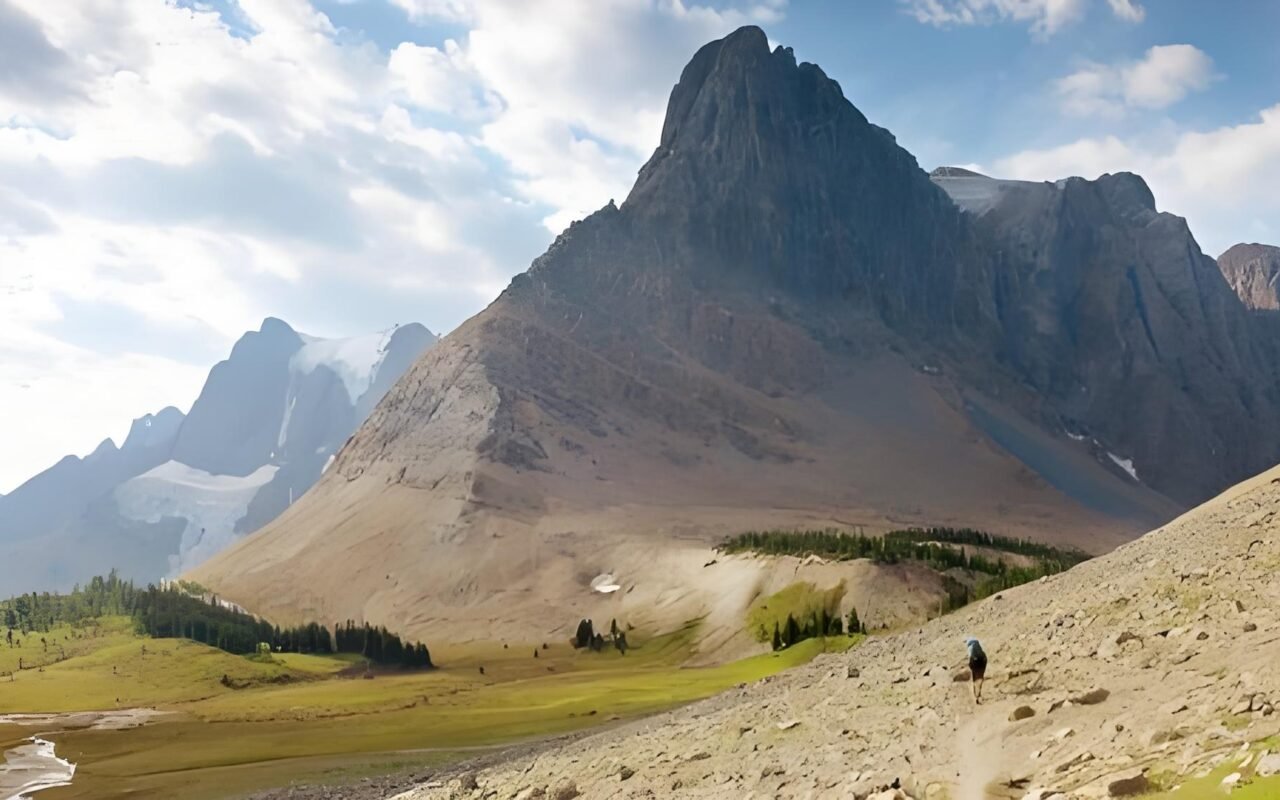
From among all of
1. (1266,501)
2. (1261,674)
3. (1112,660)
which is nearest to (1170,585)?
(1112,660)

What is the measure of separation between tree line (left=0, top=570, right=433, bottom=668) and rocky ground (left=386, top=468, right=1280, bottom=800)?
77.0 metres

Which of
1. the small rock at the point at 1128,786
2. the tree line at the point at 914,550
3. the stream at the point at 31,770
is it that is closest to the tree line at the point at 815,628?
the tree line at the point at 914,550

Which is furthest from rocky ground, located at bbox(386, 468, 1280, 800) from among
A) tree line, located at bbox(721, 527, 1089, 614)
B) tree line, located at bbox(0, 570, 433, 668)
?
tree line, located at bbox(0, 570, 433, 668)

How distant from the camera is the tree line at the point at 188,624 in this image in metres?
108

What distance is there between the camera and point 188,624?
10962 cm

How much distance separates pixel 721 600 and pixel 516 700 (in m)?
48.5

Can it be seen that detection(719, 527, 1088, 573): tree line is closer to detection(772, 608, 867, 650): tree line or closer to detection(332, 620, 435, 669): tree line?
detection(772, 608, 867, 650): tree line

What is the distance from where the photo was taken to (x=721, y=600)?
120750mm

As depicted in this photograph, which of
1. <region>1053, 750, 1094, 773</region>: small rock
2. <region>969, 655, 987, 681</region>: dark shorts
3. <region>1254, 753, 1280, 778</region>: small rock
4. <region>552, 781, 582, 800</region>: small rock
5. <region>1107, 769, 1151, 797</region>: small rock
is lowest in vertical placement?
<region>552, 781, 582, 800</region>: small rock

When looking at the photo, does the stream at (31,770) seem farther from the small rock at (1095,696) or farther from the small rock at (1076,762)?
the small rock at (1076,762)

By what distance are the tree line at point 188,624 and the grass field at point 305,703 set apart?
4.89m

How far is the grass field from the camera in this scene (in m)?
54.3

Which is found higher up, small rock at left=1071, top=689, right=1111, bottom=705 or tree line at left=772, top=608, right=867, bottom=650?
small rock at left=1071, top=689, right=1111, bottom=705

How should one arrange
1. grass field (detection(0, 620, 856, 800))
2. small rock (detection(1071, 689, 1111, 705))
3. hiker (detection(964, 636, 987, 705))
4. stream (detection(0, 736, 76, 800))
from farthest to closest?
grass field (detection(0, 620, 856, 800)), stream (detection(0, 736, 76, 800)), hiker (detection(964, 636, 987, 705)), small rock (detection(1071, 689, 1111, 705))
